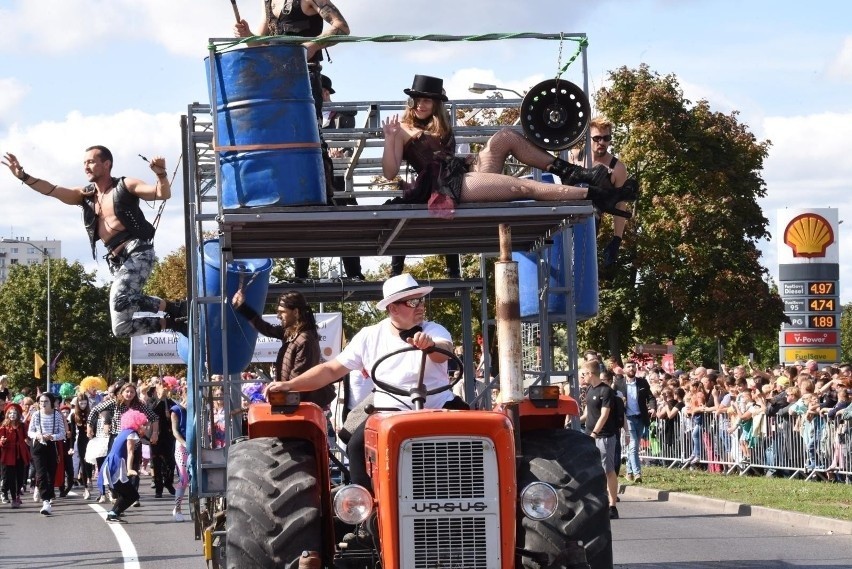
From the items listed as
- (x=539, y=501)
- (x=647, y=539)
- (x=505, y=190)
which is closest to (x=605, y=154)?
(x=505, y=190)

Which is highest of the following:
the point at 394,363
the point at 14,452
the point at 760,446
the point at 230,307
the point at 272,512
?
the point at 230,307

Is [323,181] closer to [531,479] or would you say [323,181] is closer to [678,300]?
[531,479]

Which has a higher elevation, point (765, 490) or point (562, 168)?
point (562, 168)

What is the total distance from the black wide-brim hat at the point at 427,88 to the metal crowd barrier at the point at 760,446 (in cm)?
1099

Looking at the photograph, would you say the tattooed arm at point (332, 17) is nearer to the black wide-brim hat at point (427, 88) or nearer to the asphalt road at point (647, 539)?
the black wide-brim hat at point (427, 88)

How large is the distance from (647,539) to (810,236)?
28.3 metres

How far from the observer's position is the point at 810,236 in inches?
1631

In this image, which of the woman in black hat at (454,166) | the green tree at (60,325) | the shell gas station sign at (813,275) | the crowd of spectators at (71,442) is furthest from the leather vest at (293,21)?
the green tree at (60,325)

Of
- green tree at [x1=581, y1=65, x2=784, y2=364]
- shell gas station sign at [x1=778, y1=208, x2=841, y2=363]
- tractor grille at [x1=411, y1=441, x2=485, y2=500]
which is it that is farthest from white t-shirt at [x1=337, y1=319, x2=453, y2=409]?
green tree at [x1=581, y1=65, x2=784, y2=364]

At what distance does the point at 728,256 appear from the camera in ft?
154

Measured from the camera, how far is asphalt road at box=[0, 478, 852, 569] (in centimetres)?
1305

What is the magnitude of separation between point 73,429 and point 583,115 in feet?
67.9

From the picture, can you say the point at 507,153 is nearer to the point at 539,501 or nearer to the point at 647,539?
the point at 539,501

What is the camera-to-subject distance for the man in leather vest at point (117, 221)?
11.2 metres
